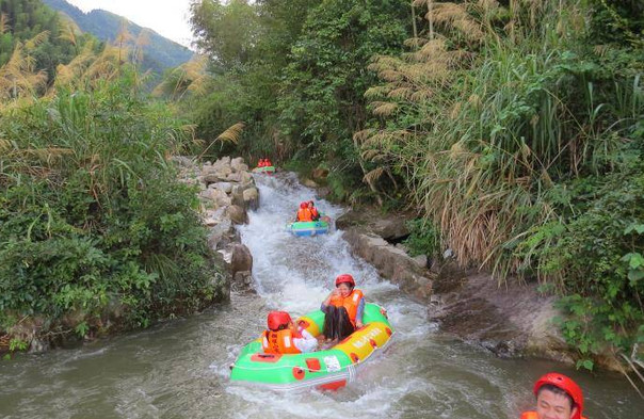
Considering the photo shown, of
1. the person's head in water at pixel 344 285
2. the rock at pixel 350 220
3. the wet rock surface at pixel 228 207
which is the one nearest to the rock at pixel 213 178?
the wet rock surface at pixel 228 207

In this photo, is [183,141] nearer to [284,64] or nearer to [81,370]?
[81,370]

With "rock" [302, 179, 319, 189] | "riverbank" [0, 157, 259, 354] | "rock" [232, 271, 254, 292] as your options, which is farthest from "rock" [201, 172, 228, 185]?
"rock" [232, 271, 254, 292]

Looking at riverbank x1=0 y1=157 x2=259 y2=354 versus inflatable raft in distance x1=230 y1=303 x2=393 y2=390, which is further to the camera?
riverbank x1=0 y1=157 x2=259 y2=354

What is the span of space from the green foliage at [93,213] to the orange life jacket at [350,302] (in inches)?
72.5

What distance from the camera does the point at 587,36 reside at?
5207mm

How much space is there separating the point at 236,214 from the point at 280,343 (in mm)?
5714

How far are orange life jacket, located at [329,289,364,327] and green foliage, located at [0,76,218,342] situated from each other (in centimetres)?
184

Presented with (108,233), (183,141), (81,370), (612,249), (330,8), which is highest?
(330,8)

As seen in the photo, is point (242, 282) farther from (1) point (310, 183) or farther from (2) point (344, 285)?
(1) point (310, 183)

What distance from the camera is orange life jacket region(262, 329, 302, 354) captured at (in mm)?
4660

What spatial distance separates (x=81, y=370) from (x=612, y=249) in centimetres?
489

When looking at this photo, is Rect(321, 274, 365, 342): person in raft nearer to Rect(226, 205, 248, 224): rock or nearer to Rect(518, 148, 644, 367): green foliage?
Rect(518, 148, 644, 367): green foliage

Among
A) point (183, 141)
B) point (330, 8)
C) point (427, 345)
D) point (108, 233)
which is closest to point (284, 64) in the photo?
point (330, 8)

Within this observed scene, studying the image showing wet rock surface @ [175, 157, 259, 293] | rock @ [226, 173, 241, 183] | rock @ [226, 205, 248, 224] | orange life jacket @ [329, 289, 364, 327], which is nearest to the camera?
orange life jacket @ [329, 289, 364, 327]
